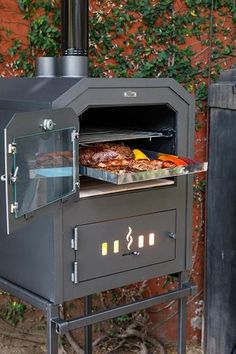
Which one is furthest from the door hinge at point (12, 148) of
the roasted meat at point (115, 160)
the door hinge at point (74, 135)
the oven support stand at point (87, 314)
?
the oven support stand at point (87, 314)

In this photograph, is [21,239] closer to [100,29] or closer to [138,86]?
[138,86]

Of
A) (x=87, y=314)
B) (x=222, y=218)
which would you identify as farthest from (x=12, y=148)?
(x=222, y=218)

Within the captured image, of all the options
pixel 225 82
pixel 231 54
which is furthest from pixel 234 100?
pixel 231 54

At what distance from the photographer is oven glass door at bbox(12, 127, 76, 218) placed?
1.81m

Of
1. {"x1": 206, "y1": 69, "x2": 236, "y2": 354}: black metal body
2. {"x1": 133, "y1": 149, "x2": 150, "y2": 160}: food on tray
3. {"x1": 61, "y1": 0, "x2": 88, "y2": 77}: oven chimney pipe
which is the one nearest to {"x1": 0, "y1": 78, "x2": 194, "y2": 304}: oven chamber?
{"x1": 133, "y1": 149, "x2": 150, "y2": 160}: food on tray

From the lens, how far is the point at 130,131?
256cm

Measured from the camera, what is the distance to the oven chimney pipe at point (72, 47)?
7.89ft

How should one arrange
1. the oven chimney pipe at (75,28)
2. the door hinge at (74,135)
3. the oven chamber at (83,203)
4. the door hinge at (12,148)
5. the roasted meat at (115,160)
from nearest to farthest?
the door hinge at (12,148), the oven chamber at (83,203), the door hinge at (74,135), the roasted meat at (115,160), the oven chimney pipe at (75,28)

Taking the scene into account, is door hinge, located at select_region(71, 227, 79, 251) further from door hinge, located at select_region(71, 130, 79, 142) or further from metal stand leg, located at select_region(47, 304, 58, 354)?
door hinge, located at select_region(71, 130, 79, 142)

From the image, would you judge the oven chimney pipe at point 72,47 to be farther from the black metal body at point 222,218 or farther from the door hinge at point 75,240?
the black metal body at point 222,218

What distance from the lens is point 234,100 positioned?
301cm

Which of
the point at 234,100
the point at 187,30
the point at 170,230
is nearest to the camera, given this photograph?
the point at 170,230

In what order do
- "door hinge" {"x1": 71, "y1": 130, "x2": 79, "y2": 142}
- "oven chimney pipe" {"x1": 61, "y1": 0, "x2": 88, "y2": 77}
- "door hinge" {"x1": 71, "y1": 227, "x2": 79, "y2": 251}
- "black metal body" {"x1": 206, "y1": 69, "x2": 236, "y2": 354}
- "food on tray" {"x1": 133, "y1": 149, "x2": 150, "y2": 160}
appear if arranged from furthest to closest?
"black metal body" {"x1": 206, "y1": 69, "x2": 236, "y2": 354}, "oven chimney pipe" {"x1": 61, "y1": 0, "x2": 88, "y2": 77}, "food on tray" {"x1": 133, "y1": 149, "x2": 150, "y2": 160}, "door hinge" {"x1": 71, "y1": 227, "x2": 79, "y2": 251}, "door hinge" {"x1": 71, "y1": 130, "x2": 79, "y2": 142}

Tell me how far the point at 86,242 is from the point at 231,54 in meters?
1.82
